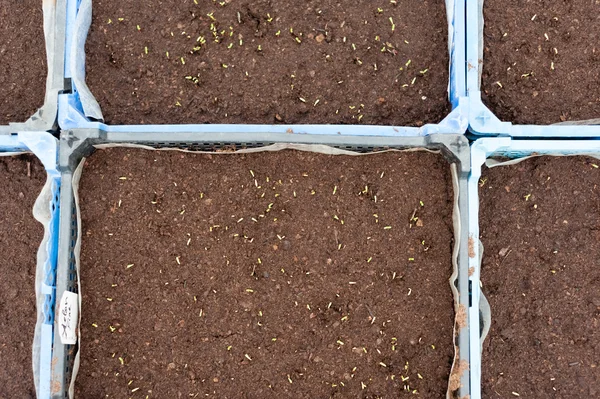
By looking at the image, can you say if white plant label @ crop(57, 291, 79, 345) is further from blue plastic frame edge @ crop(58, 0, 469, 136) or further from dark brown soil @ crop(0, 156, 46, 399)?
blue plastic frame edge @ crop(58, 0, 469, 136)

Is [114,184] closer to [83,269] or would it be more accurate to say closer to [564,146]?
[83,269]

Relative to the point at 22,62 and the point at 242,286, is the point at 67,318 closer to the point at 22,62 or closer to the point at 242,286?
the point at 242,286

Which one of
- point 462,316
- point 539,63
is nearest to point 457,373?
point 462,316

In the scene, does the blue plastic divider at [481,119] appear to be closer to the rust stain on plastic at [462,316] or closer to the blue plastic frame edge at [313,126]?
the blue plastic frame edge at [313,126]

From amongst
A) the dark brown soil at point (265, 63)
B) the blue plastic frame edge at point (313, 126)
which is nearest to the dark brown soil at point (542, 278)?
the blue plastic frame edge at point (313, 126)

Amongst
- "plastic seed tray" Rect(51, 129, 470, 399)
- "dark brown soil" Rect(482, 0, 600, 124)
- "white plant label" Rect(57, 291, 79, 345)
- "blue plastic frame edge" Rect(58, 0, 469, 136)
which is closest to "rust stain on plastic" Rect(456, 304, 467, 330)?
"plastic seed tray" Rect(51, 129, 470, 399)

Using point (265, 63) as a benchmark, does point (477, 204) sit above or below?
below
